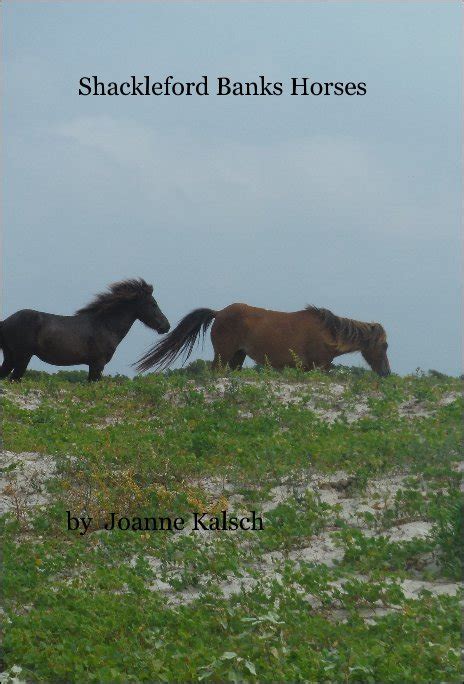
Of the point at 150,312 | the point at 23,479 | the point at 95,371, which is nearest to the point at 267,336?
the point at 150,312

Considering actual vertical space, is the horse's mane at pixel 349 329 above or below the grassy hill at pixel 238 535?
above

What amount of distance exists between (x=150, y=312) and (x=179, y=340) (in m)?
0.89

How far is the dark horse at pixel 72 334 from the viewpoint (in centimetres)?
1836

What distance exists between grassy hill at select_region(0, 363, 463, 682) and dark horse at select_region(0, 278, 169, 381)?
231 cm

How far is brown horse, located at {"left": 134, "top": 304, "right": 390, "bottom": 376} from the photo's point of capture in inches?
781

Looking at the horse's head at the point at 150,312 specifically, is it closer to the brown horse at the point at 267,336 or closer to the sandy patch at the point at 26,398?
the brown horse at the point at 267,336

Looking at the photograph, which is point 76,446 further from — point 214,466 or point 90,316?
point 90,316

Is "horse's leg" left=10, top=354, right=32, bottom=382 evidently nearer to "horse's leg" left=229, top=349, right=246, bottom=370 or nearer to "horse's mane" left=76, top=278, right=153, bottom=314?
"horse's mane" left=76, top=278, right=153, bottom=314

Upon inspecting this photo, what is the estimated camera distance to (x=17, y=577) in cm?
881

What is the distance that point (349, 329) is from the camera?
20156mm

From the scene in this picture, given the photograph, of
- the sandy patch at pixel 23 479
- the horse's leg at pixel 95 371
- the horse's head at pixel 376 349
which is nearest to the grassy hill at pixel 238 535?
the sandy patch at pixel 23 479

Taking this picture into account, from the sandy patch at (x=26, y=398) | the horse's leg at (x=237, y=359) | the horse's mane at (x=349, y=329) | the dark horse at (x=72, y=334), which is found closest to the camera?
the sandy patch at (x=26, y=398)

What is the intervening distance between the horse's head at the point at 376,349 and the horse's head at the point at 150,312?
13.8 feet

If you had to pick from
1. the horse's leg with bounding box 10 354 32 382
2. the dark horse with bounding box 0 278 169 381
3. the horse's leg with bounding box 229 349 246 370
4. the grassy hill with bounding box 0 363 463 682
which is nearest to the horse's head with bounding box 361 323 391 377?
the horse's leg with bounding box 229 349 246 370
